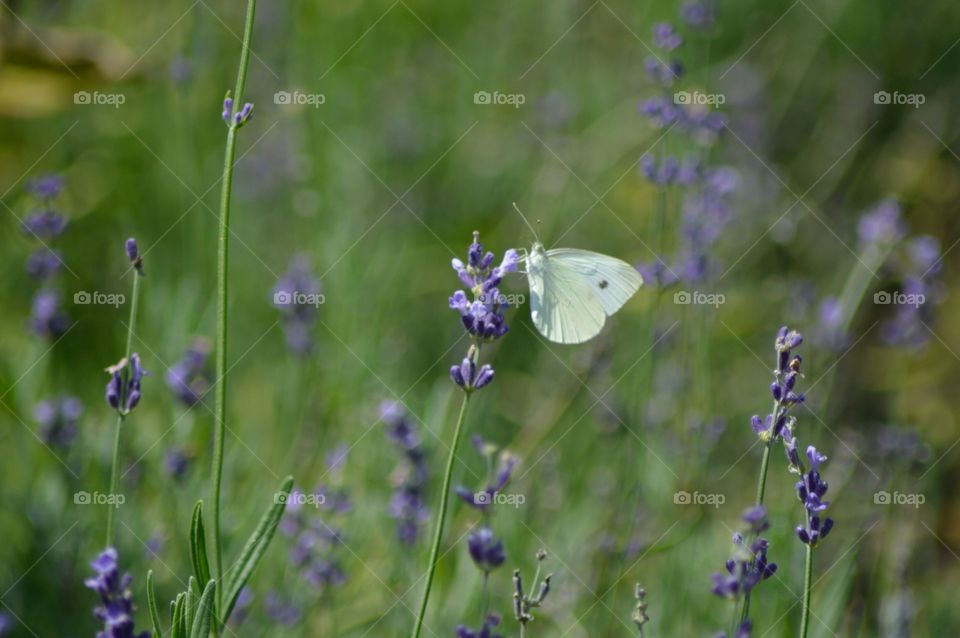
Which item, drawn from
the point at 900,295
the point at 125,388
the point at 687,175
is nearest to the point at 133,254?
the point at 125,388

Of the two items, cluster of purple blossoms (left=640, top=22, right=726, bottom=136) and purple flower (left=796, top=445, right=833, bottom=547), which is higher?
cluster of purple blossoms (left=640, top=22, right=726, bottom=136)

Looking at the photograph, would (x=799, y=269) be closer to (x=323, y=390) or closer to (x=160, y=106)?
(x=323, y=390)

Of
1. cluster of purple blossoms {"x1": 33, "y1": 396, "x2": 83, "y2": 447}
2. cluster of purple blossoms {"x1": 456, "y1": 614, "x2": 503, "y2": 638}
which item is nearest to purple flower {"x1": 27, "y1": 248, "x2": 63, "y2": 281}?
cluster of purple blossoms {"x1": 33, "y1": 396, "x2": 83, "y2": 447}

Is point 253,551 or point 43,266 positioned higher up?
point 43,266

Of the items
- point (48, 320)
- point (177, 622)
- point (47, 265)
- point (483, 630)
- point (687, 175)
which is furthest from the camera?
point (687, 175)

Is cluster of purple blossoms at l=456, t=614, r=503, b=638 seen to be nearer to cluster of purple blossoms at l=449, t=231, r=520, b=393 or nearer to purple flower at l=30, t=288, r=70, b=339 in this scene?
cluster of purple blossoms at l=449, t=231, r=520, b=393

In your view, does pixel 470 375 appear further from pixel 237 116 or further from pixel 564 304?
pixel 564 304
